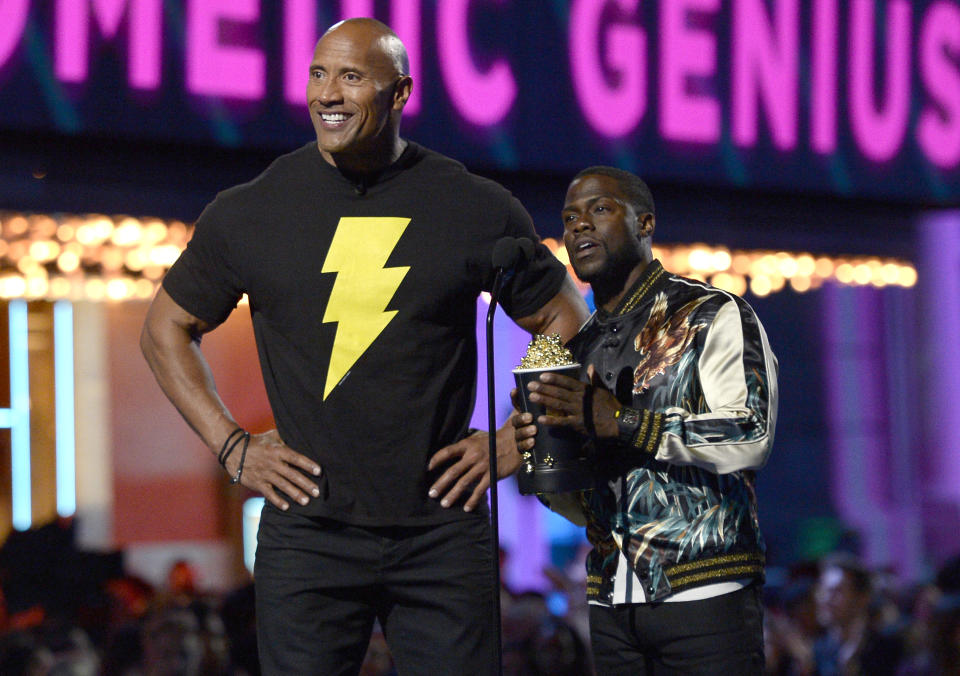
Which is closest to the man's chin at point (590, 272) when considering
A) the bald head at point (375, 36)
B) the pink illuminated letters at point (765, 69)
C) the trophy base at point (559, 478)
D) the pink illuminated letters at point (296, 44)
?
the trophy base at point (559, 478)

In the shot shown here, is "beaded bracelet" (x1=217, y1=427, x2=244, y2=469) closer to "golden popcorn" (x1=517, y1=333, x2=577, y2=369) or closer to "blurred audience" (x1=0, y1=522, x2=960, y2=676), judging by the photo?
"golden popcorn" (x1=517, y1=333, x2=577, y2=369)

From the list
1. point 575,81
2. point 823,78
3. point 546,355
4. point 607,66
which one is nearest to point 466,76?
point 575,81

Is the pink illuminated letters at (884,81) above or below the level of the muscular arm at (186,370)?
above

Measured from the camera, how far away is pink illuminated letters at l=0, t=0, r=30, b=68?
6.11 m

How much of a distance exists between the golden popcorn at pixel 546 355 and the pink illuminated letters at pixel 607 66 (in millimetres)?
5384

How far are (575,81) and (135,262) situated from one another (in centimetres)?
292

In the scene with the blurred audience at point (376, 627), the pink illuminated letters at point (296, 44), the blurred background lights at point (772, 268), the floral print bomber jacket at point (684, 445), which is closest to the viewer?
the floral print bomber jacket at point (684, 445)

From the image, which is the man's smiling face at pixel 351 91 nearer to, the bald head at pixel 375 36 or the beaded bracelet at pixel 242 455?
the bald head at pixel 375 36

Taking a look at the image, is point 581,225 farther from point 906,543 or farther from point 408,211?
point 906,543

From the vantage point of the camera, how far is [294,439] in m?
2.55

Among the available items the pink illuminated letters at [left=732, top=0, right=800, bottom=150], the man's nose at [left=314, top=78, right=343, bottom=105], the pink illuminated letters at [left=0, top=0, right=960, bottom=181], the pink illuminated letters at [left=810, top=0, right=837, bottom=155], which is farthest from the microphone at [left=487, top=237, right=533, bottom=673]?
the pink illuminated letters at [left=810, top=0, right=837, bottom=155]

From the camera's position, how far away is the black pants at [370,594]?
248 centimetres

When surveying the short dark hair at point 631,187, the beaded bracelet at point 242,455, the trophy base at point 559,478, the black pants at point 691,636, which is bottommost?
the black pants at point 691,636

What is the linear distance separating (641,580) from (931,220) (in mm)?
7398
